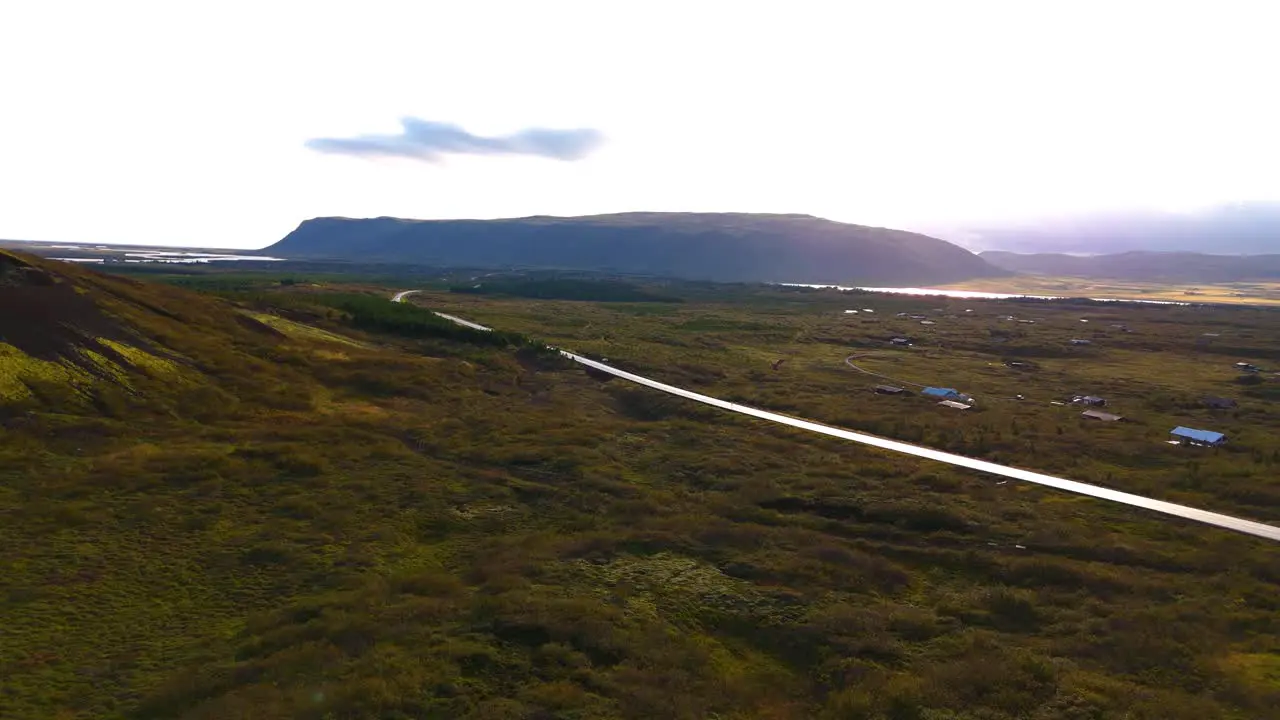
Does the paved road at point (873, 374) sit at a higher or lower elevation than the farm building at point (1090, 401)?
higher

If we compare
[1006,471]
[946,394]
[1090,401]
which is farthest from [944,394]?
[1006,471]

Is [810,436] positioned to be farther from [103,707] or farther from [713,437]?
[103,707]

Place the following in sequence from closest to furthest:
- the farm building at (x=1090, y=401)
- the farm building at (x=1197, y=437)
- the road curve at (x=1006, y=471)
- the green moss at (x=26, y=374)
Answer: the road curve at (x=1006, y=471) → the green moss at (x=26, y=374) → the farm building at (x=1197, y=437) → the farm building at (x=1090, y=401)

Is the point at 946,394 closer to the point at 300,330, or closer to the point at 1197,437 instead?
the point at 1197,437

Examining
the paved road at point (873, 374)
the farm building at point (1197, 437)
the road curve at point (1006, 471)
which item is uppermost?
the paved road at point (873, 374)

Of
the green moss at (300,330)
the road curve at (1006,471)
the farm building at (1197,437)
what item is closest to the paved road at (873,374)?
the road curve at (1006,471)

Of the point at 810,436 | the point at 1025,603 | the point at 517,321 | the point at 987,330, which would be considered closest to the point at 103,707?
the point at 1025,603

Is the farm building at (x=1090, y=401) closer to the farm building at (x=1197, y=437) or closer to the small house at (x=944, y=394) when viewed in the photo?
the small house at (x=944, y=394)
